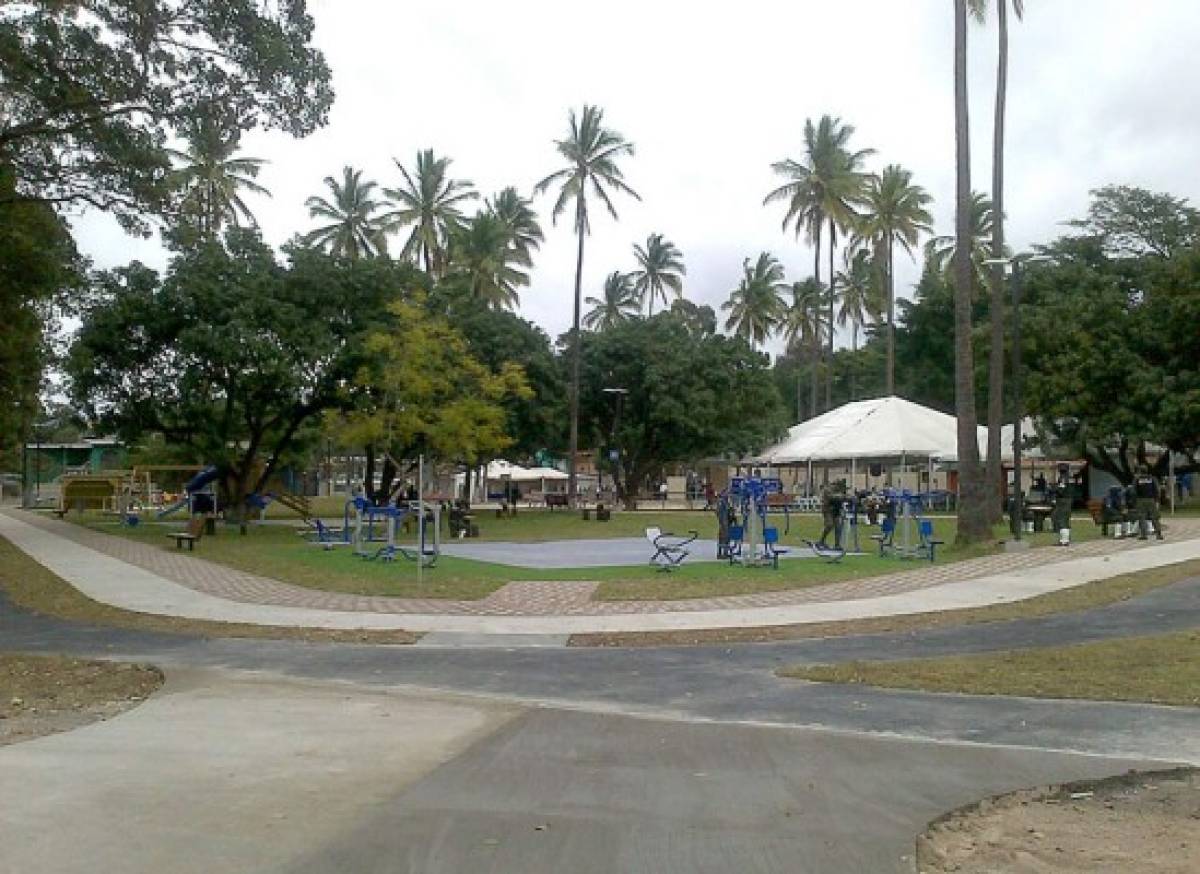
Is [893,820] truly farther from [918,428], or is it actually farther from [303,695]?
[918,428]

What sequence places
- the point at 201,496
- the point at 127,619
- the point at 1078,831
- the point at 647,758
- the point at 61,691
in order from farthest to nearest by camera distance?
the point at 201,496 < the point at 127,619 < the point at 61,691 < the point at 647,758 < the point at 1078,831

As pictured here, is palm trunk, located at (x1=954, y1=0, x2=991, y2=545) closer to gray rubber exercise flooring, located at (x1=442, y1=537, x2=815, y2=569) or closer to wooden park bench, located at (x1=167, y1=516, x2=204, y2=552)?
gray rubber exercise flooring, located at (x1=442, y1=537, x2=815, y2=569)

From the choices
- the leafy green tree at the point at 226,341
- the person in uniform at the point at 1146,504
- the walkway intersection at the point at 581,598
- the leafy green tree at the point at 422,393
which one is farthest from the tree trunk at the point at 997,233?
the leafy green tree at the point at 226,341

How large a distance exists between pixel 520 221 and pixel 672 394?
13584mm

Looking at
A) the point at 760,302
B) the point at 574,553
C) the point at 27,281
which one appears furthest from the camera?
the point at 760,302

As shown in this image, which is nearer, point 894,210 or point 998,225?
point 998,225

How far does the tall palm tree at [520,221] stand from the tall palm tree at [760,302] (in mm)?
23384

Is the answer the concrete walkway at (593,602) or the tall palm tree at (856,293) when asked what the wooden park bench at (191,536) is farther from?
the tall palm tree at (856,293)

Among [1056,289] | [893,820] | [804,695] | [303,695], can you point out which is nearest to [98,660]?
[303,695]

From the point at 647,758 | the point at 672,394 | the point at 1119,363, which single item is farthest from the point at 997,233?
the point at 672,394

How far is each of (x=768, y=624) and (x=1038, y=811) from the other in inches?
336

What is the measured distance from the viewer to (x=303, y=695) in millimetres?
10156

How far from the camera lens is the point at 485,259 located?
59.7 meters

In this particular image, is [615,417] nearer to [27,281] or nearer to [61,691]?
[27,281]
